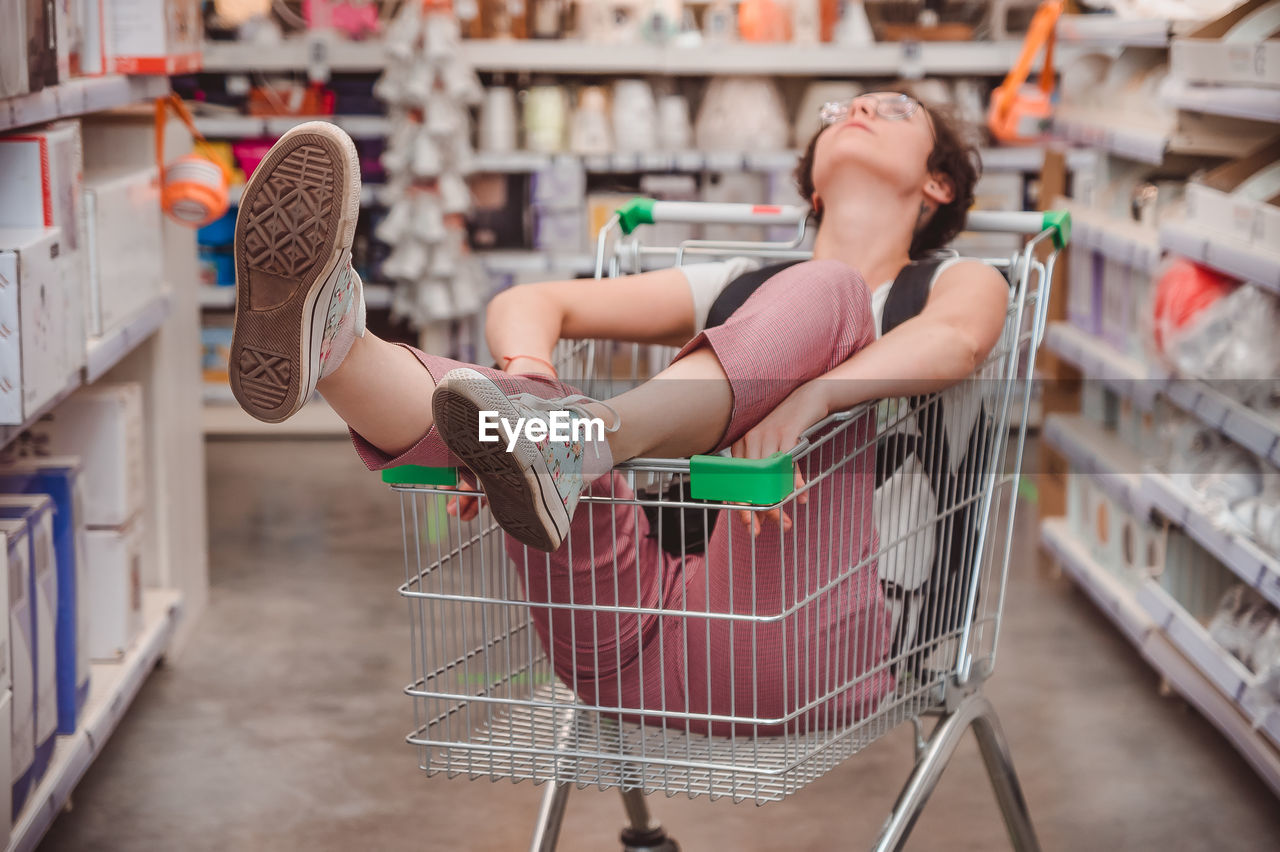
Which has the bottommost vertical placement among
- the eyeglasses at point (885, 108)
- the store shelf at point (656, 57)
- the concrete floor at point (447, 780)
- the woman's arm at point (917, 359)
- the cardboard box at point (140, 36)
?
the concrete floor at point (447, 780)

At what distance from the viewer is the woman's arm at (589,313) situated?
1.76 metres

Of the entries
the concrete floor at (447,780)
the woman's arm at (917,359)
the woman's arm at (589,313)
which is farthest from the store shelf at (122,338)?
the woman's arm at (917,359)

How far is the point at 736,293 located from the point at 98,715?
133cm

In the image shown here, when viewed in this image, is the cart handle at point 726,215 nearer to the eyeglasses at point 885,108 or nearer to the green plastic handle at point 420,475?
the eyeglasses at point 885,108

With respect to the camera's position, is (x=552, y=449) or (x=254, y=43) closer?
(x=552, y=449)

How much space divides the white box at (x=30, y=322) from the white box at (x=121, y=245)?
31cm

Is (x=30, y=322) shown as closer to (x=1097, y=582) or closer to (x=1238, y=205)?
(x=1238, y=205)

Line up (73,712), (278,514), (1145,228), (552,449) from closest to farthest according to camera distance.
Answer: (552,449) < (73,712) < (1145,228) < (278,514)

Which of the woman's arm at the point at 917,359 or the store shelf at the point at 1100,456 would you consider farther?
the store shelf at the point at 1100,456

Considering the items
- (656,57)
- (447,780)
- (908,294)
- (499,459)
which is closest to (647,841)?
(447,780)

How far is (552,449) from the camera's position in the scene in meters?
1.25

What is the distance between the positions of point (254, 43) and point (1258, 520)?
3.78 m

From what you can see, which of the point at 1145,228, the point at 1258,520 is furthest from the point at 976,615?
the point at 1145,228

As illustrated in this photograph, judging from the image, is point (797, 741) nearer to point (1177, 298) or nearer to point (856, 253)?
point (856, 253)
